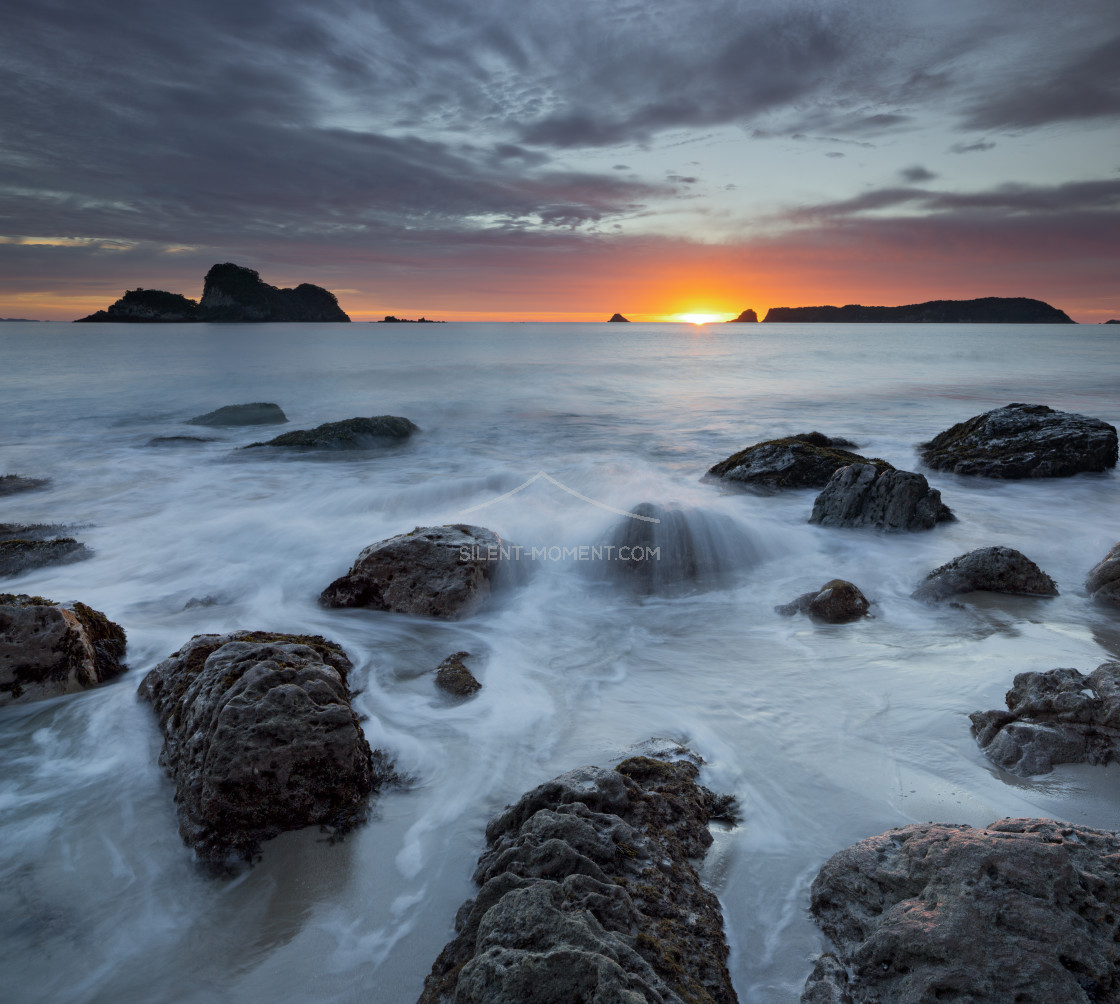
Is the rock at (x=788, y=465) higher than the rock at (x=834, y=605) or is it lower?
higher

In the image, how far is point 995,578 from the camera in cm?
581

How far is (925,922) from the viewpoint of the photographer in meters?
2.13

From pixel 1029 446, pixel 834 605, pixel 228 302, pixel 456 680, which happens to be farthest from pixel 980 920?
pixel 228 302

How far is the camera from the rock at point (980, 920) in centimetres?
195

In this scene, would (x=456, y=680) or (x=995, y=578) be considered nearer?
(x=456, y=680)

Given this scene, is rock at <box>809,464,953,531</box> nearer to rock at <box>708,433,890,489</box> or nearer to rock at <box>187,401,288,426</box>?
rock at <box>708,433,890,489</box>

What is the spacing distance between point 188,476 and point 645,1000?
470 inches

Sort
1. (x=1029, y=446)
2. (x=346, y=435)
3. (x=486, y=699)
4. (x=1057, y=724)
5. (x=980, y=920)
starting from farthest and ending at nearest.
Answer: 1. (x=346, y=435)
2. (x=1029, y=446)
3. (x=486, y=699)
4. (x=1057, y=724)
5. (x=980, y=920)

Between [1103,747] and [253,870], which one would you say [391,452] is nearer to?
[253,870]

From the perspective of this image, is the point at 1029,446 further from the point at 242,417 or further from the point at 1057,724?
the point at 242,417

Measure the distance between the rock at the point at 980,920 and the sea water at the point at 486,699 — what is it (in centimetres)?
30

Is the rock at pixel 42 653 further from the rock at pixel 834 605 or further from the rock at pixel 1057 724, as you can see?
the rock at pixel 1057 724

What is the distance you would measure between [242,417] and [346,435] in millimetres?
5468

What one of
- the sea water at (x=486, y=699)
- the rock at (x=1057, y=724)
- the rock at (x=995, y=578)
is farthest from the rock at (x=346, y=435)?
the rock at (x=1057, y=724)
